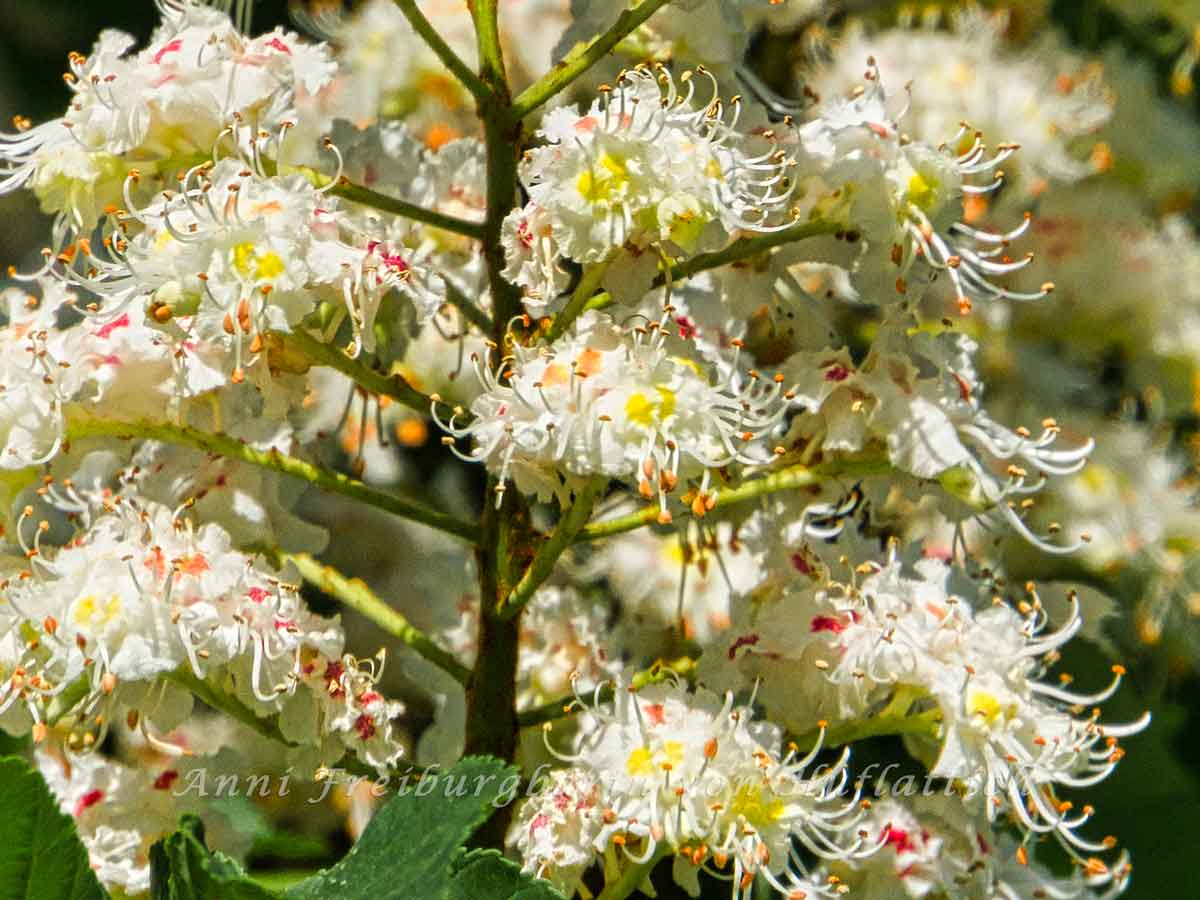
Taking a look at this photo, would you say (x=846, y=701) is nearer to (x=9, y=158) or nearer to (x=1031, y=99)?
(x=9, y=158)

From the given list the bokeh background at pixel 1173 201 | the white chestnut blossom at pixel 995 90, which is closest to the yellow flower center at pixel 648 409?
the bokeh background at pixel 1173 201

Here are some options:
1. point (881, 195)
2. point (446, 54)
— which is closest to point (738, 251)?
point (881, 195)

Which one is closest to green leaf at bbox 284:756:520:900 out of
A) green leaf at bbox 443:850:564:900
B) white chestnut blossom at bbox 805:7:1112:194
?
green leaf at bbox 443:850:564:900

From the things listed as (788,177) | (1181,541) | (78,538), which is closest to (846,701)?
(788,177)

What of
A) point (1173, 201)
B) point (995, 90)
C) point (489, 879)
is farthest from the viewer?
point (1173, 201)

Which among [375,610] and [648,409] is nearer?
[648,409]

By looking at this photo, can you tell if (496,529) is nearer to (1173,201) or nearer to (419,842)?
(419,842)

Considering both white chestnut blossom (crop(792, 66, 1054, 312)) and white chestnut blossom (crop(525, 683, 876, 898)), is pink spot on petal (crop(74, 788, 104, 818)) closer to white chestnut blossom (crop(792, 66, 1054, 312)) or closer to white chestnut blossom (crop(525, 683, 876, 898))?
white chestnut blossom (crop(525, 683, 876, 898))
